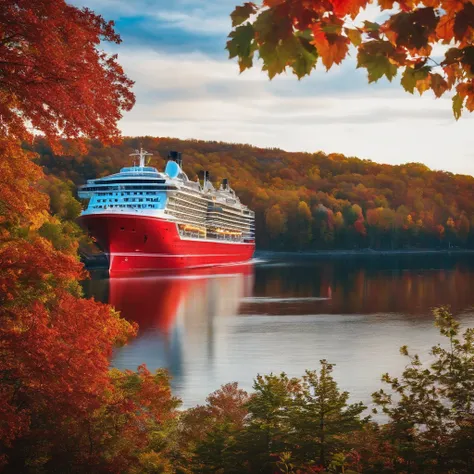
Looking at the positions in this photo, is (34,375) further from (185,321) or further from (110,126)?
(185,321)

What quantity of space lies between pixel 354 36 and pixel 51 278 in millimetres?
6079

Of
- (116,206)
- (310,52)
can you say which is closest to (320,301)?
(116,206)

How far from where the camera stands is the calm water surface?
19.9m

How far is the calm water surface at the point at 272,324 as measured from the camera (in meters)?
19.9

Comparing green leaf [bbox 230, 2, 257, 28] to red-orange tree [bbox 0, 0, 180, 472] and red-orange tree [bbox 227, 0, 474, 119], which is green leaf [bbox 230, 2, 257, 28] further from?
red-orange tree [bbox 0, 0, 180, 472]

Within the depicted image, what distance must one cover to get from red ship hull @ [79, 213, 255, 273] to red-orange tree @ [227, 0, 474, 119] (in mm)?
54939

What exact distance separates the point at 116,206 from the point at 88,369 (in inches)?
2305

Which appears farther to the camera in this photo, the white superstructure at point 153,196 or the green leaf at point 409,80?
the white superstructure at point 153,196

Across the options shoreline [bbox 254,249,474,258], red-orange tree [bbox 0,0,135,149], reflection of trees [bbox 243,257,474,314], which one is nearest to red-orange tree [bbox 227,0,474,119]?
red-orange tree [bbox 0,0,135,149]

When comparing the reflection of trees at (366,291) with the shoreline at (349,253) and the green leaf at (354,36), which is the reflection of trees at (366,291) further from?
the shoreline at (349,253)

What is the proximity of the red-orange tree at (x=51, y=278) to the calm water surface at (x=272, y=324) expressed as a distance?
27.1ft

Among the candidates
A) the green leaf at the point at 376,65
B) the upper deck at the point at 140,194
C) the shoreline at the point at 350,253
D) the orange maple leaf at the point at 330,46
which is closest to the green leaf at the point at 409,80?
the green leaf at the point at 376,65

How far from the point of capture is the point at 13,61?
573 centimetres

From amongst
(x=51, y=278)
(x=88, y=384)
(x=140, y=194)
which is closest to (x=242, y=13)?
(x=88, y=384)
